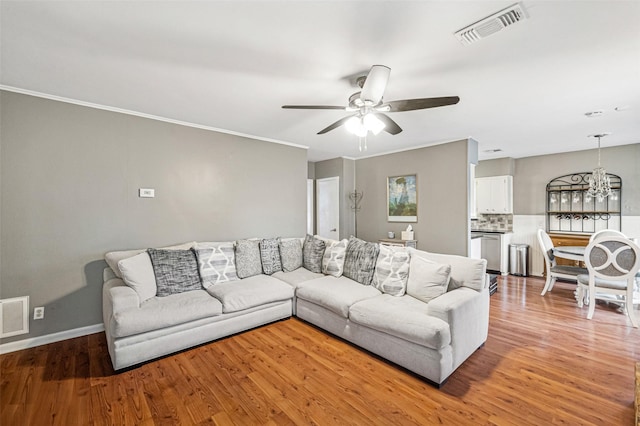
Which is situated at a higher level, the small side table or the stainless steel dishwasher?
the small side table

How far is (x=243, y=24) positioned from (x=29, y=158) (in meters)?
2.72

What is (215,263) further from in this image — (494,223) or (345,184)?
(494,223)

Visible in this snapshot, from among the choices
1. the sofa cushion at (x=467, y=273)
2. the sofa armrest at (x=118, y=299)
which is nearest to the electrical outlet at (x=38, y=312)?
the sofa armrest at (x=118, y=299)

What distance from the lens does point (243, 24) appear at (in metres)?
1.80


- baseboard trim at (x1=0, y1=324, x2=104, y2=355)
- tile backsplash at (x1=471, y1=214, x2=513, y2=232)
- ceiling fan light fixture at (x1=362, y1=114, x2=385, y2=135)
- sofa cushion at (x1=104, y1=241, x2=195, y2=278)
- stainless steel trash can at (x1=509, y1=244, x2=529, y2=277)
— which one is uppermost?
ceiling fan light fixture at (x1=362, y1=114, x2=385, y2=135)

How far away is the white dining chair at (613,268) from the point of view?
11.0 ft

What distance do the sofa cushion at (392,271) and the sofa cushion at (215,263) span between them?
178cm

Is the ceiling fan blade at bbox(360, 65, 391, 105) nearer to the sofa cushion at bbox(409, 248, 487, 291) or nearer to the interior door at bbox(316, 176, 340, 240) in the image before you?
the sofa cushion at bbox(409, 248, 487, 291)

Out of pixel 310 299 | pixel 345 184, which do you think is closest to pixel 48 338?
pixel 310 299

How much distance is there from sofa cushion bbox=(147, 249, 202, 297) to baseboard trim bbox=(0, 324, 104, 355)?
0.99m

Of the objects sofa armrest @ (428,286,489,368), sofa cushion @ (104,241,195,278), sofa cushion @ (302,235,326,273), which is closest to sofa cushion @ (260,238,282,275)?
sofa cushion @ (302,235,326,273)

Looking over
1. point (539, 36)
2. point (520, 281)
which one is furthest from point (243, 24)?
point (520, 281)

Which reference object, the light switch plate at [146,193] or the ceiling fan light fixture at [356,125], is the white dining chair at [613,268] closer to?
the ceiling fan light fixture at [356,125]

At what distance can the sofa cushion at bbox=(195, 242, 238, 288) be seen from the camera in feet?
11.0
